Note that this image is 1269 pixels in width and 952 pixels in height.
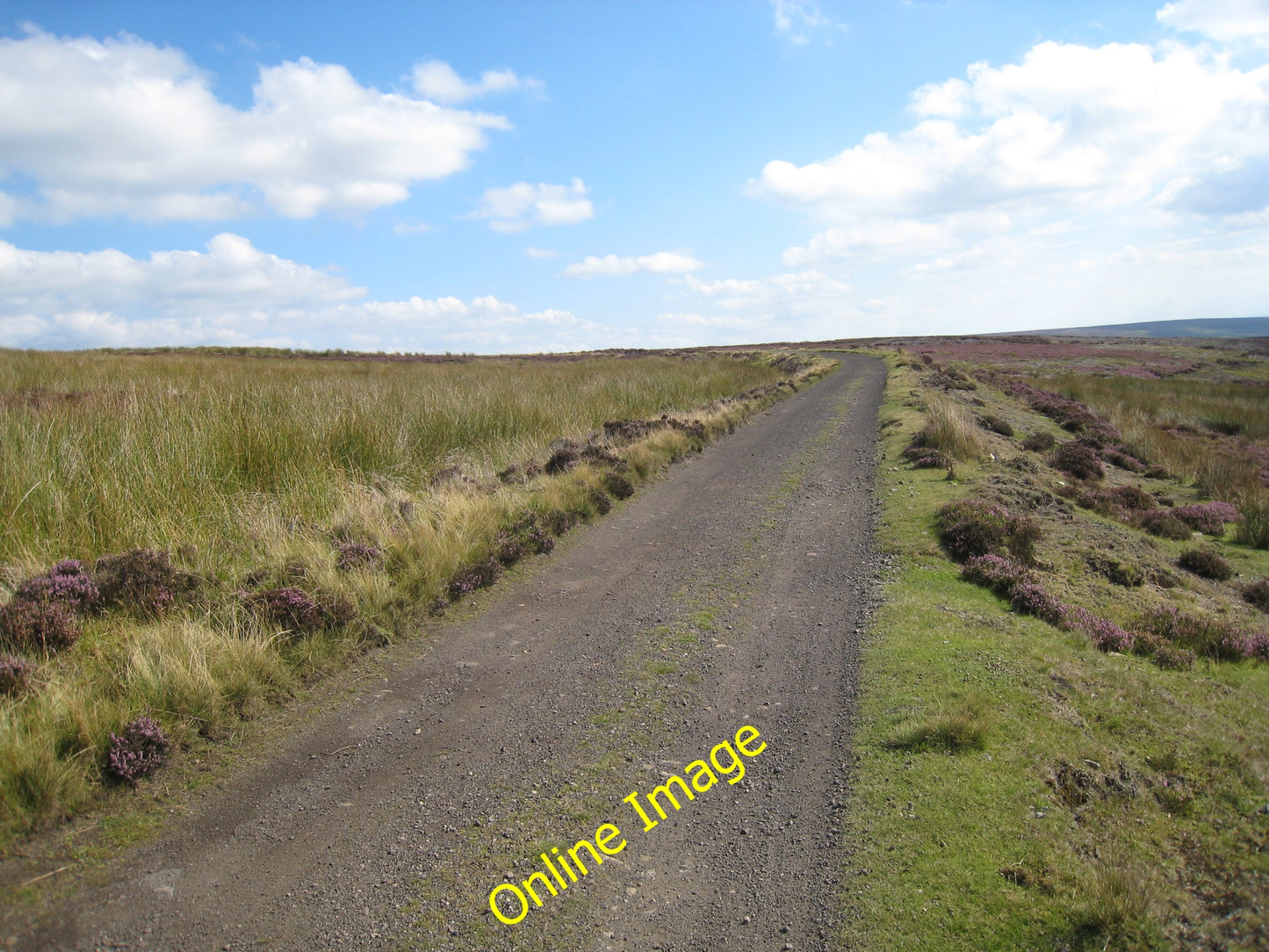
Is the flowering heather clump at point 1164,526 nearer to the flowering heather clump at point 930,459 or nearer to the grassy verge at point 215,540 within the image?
the flowering heather clump at point 930,459

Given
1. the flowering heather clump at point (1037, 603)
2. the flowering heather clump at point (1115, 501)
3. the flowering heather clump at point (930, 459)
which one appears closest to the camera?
the flowering heather clump at point (1037, 603)

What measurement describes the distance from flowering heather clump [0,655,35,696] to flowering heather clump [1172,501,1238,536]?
14.8 m

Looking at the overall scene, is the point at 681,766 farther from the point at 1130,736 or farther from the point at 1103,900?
the point at 1130,736

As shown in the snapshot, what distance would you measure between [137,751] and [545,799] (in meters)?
2.45

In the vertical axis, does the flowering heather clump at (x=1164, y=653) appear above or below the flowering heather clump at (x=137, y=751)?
below

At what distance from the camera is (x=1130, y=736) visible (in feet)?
14.3

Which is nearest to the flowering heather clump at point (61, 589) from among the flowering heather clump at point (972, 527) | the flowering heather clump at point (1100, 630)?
the flowering heather clump at point (1100, 630)

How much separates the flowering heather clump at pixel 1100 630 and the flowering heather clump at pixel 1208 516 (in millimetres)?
6701

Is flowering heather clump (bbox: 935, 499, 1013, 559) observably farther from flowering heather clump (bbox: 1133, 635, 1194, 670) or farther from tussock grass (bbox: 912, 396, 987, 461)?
tussock grass (bbox: 912, 396, 987, 461)

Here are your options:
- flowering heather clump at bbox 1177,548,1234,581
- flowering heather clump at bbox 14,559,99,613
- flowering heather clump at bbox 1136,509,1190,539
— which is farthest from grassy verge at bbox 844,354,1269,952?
flowering heather clump at bbox 14,559,99,613

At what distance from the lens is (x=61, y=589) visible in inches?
204

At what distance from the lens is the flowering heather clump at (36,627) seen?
4.60m

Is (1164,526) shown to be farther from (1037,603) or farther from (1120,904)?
(1120,904)

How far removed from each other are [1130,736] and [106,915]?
5.89 meters
